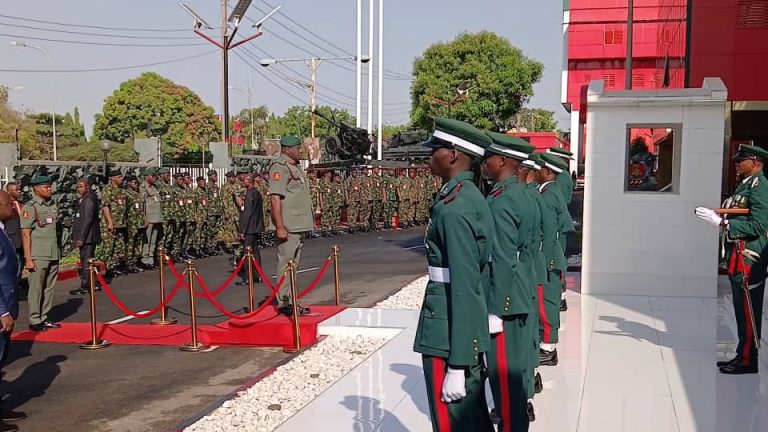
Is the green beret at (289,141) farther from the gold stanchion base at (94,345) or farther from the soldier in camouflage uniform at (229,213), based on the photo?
the soldier in camouflage uniform at (229,213)

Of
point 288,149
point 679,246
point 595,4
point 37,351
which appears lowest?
point 37,351

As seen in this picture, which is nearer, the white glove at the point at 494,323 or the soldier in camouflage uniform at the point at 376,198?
the white glove at the point at 494,323

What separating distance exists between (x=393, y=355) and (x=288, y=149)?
8.84ft

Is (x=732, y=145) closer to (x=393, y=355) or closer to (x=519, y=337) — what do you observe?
(x=393, y=355)

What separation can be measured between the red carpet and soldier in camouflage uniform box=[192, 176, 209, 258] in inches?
316

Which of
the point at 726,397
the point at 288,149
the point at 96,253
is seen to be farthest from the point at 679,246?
the point at 96,253

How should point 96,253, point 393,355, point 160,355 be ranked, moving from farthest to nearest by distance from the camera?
point 96,253, point 160,355, point 393,355

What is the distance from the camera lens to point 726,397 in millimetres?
6047

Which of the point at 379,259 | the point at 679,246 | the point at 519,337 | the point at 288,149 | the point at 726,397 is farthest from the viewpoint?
the point at 379,259

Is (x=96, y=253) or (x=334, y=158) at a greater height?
(x=334, y=158)

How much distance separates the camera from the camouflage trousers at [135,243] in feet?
47.8

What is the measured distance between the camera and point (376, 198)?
81.5 ft

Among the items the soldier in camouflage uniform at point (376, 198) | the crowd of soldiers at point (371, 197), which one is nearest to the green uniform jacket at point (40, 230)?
the crowd of soldiers at point (371, 197)

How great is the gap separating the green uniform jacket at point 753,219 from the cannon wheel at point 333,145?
18670mm
